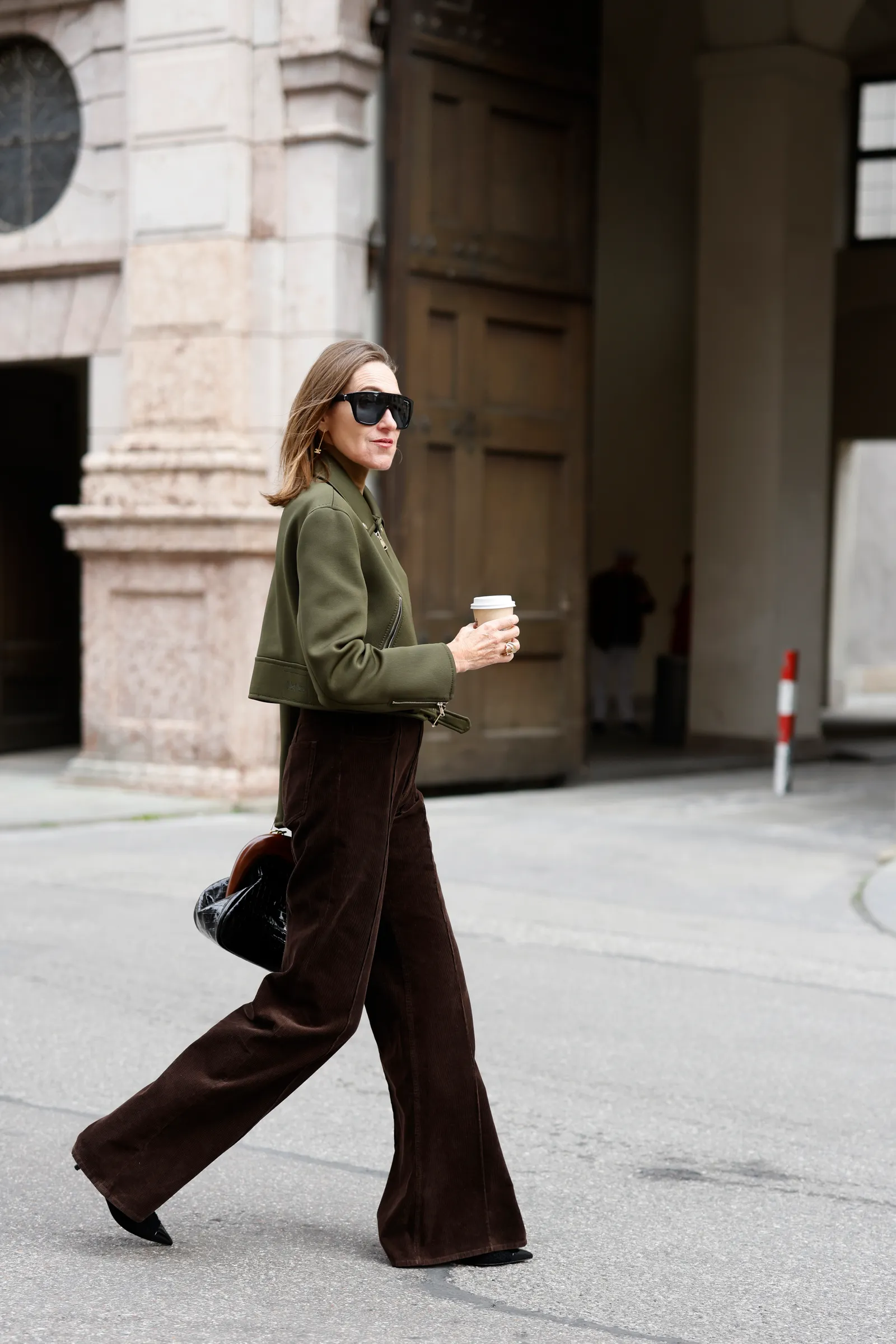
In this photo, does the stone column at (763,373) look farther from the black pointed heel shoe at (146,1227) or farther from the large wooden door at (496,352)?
the black pointed heel shoe at (146,1227)

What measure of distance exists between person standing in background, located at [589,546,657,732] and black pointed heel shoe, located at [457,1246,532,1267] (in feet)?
47.7

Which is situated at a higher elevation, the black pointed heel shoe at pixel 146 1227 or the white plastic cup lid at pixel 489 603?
the white plastic cup lid at pixel 489 603

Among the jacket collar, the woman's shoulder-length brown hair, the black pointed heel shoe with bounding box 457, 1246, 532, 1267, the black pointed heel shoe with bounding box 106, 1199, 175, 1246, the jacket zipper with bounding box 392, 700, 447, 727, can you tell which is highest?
the woman's shoulder-length brown hair

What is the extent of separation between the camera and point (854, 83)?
845 inches

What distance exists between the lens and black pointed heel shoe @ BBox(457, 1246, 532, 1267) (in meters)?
3.87

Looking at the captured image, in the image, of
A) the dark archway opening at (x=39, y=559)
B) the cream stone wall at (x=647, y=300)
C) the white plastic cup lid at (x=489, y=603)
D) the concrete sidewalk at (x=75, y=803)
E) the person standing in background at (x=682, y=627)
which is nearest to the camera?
the white plastic cup lid at (x=489, y=603)

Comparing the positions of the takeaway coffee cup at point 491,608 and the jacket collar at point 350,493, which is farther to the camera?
the jacket collar at point 350,493

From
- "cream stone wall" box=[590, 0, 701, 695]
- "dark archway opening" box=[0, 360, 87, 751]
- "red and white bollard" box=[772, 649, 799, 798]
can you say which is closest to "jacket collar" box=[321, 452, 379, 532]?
"red and white bollard" box=[772, 649, 799, 798]

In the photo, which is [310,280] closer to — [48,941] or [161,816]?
[161,816]

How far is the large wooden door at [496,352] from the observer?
454 inches

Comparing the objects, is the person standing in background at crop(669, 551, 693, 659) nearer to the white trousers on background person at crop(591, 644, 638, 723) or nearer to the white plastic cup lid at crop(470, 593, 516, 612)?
the white trousers on background person at crop(591, 644, 638, 723)

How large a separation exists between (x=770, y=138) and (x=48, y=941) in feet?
34.4

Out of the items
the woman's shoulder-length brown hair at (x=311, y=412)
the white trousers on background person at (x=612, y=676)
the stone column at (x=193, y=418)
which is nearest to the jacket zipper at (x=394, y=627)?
the woman's shoulder-length brown hair at (x=311, y=412)

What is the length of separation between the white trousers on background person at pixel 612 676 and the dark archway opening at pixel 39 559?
5.63 metres
